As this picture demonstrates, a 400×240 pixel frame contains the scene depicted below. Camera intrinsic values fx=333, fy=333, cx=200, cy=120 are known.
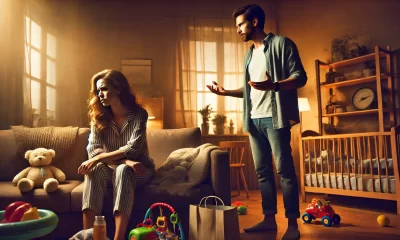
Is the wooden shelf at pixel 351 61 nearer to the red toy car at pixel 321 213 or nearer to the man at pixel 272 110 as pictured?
the red toy car at pixel 321 213

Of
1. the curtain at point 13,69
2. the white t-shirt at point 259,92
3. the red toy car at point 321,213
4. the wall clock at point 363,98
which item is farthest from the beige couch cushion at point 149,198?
the wall clock at point 363,98

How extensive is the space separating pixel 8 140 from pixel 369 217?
288 centimetres

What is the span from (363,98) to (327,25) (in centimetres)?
125

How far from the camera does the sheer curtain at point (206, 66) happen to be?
17.3ft

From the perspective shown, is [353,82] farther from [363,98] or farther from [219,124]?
[219,124]

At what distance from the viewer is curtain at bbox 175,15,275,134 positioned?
5.26m

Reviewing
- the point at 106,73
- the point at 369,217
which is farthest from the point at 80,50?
the point at 369,217

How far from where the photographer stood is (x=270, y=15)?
18.0ft

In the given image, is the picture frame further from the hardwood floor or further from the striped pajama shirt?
the striped pajama shirt

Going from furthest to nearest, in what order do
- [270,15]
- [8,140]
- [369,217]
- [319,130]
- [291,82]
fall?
[270,15]
[319,130]
[369,217]
[8,140]
[291,82]

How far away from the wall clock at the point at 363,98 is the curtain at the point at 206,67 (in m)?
1.69

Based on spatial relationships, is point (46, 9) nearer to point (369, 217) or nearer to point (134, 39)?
point (134, 39)

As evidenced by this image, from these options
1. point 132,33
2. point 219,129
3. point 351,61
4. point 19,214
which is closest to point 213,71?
point 219,129

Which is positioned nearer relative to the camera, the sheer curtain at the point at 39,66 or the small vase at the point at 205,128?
the sheer curtain at the point at 39,66
